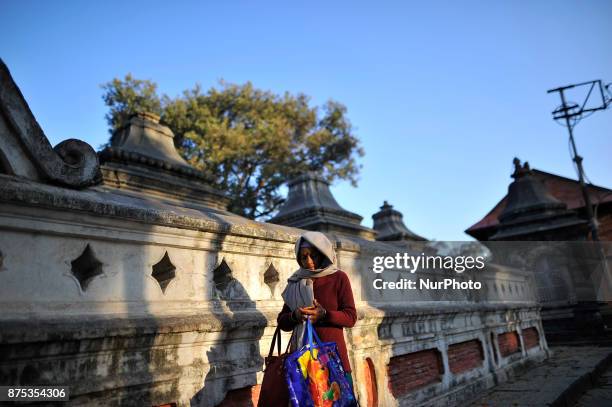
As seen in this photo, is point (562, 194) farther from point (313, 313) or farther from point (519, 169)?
point (313, 313)

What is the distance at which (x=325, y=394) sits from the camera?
227 centimetres

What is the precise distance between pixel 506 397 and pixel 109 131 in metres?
18.8

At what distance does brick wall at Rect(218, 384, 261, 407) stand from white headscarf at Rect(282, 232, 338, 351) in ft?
2.04

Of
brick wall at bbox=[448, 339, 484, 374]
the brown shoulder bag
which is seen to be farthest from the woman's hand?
brick wall at bbox=[448, 339, 484, 374]

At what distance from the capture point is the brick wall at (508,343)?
735 centimetres

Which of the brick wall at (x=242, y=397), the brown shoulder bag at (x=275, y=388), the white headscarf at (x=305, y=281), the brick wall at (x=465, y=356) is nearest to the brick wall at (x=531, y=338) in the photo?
the brick wall at (x=465, y=356)

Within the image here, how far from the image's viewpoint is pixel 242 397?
113 inches

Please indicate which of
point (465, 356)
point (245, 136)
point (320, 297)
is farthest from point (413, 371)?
point (245, 136)

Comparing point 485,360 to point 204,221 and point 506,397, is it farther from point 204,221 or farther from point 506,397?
point 204,221

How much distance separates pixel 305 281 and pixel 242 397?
987 mm

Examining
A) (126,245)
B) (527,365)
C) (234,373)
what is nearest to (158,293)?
(126,245)

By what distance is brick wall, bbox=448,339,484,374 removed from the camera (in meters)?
5.57

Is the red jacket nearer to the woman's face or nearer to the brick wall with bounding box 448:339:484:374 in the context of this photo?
the woman's face

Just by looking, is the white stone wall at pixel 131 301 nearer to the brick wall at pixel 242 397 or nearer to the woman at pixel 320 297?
the brick wall at pixel 242 397
